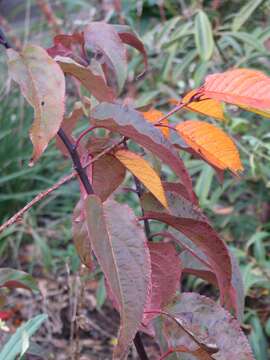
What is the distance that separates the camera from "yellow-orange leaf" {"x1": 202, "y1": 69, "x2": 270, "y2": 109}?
0.87 metres

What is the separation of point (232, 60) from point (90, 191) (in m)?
1.86

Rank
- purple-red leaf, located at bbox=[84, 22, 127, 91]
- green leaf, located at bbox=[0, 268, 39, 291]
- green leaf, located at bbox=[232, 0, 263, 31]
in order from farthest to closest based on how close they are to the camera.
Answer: green leaf, located at bbox=[232, 0, 263, 31] → green leaf, located at bbox=[0, 268, 39, 291] → purple-red leaf, located at bbox=[84, 22, 127, 91]

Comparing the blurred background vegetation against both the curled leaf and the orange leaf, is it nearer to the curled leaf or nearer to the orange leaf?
the orange leaf

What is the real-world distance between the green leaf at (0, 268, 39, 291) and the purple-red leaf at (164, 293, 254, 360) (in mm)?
351

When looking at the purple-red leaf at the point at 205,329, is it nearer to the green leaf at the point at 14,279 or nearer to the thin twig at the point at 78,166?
the thin twig at the point at 78,166

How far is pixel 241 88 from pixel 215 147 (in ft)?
0.29

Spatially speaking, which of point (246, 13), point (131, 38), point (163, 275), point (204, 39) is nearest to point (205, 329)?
point (163, 275)

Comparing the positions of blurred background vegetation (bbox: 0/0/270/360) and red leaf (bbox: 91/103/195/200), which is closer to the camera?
red leaf (bbox: 91/103/195/200)

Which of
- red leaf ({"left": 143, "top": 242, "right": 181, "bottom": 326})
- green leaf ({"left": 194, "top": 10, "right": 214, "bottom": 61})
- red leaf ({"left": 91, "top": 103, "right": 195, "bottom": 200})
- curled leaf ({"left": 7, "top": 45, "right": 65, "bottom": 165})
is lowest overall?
red leaf ({"left": 143, "top": 242, "right": 181, "bottom": 326})

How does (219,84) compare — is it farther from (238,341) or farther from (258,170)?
(258,170)

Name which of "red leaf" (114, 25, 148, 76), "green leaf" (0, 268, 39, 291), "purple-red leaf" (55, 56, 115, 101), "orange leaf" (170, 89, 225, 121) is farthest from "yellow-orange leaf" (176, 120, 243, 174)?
"green leaf" (0, 268, 39, 291)

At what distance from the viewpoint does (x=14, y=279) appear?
121 centimetres

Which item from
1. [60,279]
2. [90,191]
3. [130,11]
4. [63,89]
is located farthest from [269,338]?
[130,11]

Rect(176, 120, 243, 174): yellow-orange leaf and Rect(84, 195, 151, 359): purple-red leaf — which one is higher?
Rect(176, 120, 243, 174): yellow-orange leaf
